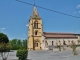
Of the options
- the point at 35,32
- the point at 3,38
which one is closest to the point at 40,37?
the point at 35,32

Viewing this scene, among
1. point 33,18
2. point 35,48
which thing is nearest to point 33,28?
point 33,18

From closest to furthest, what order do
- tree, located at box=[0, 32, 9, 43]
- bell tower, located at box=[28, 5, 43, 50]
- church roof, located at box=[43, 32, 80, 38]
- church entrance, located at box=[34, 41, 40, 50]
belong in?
tree, located at box=[0, 32, 9, 43], church entrance, located at box=[34, 41, 40, 50], bell tower, located at box=[28, 5, 43, 50], church roof, located at box=[43, 32, 80, 38]

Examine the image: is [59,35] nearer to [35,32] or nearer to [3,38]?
[35,32]

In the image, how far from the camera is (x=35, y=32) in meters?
72.2

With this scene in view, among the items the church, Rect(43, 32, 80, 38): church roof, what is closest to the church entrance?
the church

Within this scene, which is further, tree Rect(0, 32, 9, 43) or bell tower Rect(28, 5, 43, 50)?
bell tower Rect(28, 5, 43, 50)

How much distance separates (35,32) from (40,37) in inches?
128

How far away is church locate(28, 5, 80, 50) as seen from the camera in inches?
2768

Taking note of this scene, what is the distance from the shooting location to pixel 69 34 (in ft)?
255

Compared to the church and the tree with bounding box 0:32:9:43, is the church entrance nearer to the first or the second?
the church

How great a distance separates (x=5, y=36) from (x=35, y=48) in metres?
15.0

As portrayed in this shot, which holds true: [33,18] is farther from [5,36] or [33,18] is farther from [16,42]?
[16,42]

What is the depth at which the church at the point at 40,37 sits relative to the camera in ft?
231

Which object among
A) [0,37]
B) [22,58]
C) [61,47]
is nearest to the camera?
[22,58]
